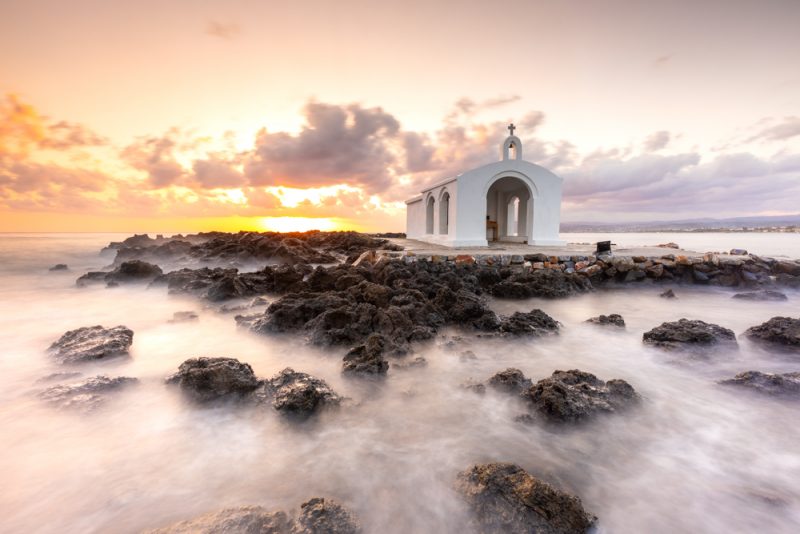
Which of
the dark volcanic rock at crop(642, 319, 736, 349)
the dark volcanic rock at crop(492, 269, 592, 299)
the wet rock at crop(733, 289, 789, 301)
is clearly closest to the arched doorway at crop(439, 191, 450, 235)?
the dark volcanic rock at crop(492, 269, 592, 299)

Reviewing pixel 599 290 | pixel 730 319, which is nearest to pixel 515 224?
pixel 599 290

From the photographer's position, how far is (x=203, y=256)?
2264 centimetres

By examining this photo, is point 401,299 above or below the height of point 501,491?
above

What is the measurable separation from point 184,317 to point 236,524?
6.64m

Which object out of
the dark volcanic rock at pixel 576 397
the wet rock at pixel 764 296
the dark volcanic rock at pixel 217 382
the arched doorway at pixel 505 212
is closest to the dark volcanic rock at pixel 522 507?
the dark volcanic rock at pixel 576 397

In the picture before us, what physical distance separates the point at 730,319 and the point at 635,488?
7.56m

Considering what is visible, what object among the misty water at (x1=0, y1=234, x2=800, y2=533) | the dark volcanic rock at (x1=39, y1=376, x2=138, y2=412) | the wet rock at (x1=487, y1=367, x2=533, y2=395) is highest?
the wet rock at (x1=487, y1=367, x2=533, y2=395)

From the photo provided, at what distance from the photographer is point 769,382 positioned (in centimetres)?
422

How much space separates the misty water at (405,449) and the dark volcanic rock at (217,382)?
0.17m

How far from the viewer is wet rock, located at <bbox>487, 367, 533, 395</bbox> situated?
4.18 metres

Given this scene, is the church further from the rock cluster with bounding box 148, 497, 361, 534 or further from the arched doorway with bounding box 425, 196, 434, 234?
the rock cluster with bounding box 148, 497, 361, 534

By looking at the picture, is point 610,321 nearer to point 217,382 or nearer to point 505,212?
point 217,382

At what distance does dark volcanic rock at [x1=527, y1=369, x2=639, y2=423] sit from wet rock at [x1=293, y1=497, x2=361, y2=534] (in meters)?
2.09

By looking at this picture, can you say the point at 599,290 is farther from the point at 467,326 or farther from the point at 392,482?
the point at 392,482
